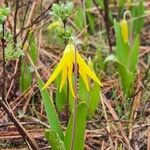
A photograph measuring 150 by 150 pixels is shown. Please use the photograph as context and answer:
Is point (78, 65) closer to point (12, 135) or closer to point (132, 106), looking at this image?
point (12, 135)

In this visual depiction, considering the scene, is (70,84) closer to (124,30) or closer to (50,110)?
(50,110)

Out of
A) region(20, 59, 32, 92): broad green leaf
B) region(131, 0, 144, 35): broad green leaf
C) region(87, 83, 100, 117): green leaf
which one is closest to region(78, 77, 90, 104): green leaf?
region(87, 83, 100, 117): green leaf

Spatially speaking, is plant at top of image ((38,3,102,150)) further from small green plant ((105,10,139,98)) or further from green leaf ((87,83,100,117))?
small green plant ((105,10,139,98))

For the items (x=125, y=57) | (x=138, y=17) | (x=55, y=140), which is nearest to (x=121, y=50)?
(x=125, y=57)

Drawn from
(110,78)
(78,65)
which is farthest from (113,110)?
(78,65)

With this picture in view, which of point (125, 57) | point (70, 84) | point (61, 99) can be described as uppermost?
point (70, 84)

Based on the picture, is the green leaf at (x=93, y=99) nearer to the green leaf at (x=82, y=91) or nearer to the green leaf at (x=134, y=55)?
the green leaf at (x=82, y=91)
